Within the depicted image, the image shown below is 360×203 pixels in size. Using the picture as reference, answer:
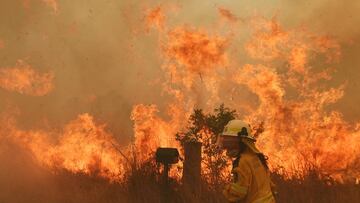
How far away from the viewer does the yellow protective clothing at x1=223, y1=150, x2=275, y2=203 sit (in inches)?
193

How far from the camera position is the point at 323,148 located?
16.6 m

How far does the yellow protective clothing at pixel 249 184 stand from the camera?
4902 millimetres

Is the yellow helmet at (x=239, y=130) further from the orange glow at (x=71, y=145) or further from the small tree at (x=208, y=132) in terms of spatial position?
the orange glow at (x=71, y=145)

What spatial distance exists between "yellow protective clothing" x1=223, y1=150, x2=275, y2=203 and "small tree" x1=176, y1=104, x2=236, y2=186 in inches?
240

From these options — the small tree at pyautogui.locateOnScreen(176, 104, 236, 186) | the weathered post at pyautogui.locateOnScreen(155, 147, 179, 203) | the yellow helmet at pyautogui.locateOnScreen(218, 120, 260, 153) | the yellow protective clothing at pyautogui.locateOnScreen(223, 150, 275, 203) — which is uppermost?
the small tree at pyautogui.locateOnScreen(176, 104, 236, 186)

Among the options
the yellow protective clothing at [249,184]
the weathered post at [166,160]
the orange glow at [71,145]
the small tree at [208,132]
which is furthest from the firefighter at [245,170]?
the orange glow at [71,145]

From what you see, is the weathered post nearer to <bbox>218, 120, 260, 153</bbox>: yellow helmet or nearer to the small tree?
the small tree

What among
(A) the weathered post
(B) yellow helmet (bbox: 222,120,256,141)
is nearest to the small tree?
(A) the weathered post

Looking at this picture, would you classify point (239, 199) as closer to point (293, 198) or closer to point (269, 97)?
point (293, 198)

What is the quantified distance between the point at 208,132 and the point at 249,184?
273 inches

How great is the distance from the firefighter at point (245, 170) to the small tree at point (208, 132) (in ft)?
19.5

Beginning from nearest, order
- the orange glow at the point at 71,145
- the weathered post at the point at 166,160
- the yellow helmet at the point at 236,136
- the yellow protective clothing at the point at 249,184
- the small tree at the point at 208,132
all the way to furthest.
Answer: the yellow protective clothing at the point at 249,184, the yellow helmet at the point at 236,136, the weathered post at the point at 166,160, the small tree at the point at 208,132, the orange glow at the point at 71,145

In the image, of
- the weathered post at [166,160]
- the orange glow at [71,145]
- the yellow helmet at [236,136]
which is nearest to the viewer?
the yellow helmet at [236,136]

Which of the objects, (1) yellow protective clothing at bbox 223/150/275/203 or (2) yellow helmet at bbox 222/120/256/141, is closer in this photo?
(1) yellow protective clothing at bbox 223/150/275/203
